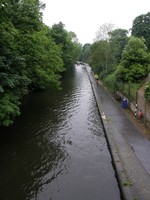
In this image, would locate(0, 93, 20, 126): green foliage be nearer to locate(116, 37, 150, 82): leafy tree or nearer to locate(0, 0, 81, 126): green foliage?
locate(0, 0, 81, 126): green foliage

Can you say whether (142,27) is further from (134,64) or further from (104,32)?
(134,64)

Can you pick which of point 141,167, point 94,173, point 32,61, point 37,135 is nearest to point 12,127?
point 37,135

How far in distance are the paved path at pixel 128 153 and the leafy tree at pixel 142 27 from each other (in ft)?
109

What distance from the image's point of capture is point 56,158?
48.2 ft

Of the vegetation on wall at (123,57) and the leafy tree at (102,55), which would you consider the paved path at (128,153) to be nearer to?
the vegetation on wall at (123,57)

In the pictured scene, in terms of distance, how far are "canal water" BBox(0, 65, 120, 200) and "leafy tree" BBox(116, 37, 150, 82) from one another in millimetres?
8094

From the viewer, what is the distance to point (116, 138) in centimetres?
1666

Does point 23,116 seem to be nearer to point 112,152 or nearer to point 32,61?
point 32,61

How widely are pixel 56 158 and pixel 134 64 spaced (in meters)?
19.4

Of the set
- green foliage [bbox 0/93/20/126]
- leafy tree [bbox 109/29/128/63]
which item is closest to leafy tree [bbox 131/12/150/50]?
leafy tree [bbox 109/29/128/63]

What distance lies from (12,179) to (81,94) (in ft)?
75.0

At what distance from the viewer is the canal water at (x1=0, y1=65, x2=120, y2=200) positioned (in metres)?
11.4

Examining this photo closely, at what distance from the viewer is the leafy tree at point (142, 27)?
51.7 meters

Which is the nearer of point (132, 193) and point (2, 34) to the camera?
point (132, 193)
